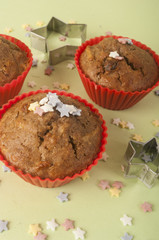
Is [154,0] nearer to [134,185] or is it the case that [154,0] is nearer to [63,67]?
[63,67]

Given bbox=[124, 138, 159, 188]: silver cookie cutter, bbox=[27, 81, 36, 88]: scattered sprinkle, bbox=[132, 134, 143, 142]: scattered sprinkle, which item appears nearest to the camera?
bbox=[124, 138, 159, 188]: silver cookie cutter

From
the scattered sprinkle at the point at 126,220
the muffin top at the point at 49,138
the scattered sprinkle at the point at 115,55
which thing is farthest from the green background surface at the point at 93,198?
the scattered sprinkle at the point at 115,55

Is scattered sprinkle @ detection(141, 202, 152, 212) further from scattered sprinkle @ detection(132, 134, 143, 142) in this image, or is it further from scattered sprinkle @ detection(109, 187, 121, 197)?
scattered sprinkle @ detection(132, 134, 143, 142)

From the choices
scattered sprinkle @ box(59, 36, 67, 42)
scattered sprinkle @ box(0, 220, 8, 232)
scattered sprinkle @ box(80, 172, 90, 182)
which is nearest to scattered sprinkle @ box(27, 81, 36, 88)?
scattered sprinkle @ box(59, 36, 67, 42)

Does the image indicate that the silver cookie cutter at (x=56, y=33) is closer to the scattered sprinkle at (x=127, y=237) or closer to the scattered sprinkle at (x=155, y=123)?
the scattered sprinkle at (x=155, y=123)

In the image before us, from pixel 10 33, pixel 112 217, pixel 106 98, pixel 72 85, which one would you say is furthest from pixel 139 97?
pixel 10 33

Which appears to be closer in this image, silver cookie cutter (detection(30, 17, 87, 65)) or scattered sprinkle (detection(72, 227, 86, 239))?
scattered sprinkle (detection(72, 227, 86, 239))

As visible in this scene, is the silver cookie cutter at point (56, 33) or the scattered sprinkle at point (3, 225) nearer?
the scattered sprinkle at point (3, 225)
